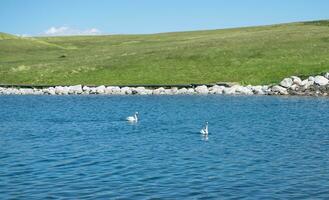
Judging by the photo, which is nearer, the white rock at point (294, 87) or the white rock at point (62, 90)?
the white rock at point (294, 87)

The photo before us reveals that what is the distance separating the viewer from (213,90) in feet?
253

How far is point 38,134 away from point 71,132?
8.26ft

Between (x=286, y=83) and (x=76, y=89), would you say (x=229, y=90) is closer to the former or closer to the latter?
(x=286, y=83)

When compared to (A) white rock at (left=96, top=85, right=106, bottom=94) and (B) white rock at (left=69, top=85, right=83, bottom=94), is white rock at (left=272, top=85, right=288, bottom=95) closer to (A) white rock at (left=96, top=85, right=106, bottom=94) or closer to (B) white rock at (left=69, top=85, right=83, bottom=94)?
(A) white rock at (left=96, top=85, right=106, bottom=94)

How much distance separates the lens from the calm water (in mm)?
24797

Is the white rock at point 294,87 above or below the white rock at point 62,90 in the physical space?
below

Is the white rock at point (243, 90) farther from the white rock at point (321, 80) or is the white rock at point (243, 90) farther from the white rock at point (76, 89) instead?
the white rock at point (76, 89)

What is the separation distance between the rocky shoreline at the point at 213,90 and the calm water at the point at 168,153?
1135 cm

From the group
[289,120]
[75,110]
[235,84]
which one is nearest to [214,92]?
[235,84]

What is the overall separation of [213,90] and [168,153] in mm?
44718

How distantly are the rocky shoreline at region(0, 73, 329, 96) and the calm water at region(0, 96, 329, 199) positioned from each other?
1135 centimetres

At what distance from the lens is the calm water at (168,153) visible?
81.4ft

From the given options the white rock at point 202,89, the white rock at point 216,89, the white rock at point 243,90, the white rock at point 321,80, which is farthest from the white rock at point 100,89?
the white rock at point 321,80

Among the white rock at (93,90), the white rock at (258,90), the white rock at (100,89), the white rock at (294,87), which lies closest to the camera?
the white rock at (294,87)
